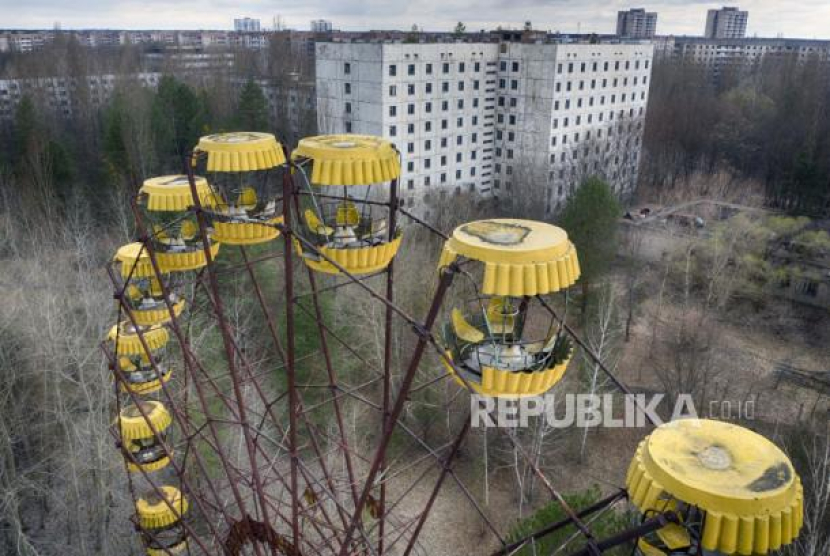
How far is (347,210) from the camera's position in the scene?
754 cm

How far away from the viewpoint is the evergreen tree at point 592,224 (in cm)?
2112

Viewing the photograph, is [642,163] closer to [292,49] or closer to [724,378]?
[724,378]

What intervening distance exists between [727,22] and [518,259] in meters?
128

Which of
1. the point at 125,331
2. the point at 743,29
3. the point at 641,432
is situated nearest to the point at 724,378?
the point at 641,432

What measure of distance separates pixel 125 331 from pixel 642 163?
3933cm

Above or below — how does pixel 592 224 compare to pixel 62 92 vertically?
below

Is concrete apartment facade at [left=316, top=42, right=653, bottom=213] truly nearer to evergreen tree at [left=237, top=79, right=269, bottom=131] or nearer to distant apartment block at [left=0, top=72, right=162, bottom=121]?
evergreen tree at [left=237, top=79, right=269, bottom=131]

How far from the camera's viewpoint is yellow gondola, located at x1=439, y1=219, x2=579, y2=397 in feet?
16.6

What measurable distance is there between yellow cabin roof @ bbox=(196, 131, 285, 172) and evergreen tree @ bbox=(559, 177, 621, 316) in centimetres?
1549

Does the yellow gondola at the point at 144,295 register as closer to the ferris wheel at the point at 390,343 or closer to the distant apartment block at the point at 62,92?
the ferris wheel at the point at 390,343

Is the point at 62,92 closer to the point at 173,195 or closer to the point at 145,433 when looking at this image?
the point at 145,433

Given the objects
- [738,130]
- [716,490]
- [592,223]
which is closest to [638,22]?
[738,130]

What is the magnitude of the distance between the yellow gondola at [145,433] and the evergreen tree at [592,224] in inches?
573

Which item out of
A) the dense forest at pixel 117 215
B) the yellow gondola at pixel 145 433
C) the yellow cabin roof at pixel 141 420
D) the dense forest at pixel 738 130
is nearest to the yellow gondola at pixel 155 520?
the yellow gondola at pixel 145 433
